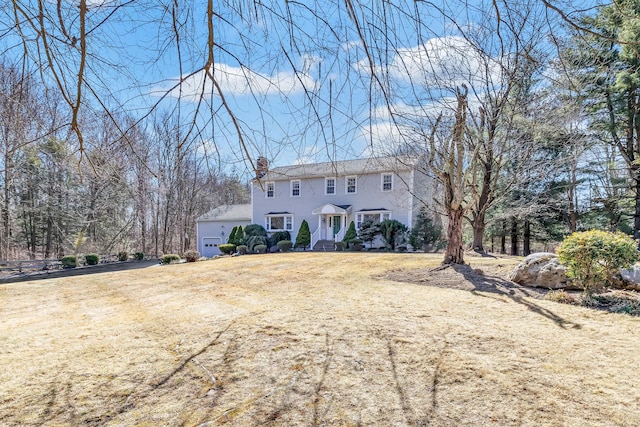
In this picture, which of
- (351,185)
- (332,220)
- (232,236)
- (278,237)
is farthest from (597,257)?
(232,236)

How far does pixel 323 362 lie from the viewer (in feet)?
11.1

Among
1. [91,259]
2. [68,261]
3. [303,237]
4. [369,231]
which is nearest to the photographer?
[68,261]

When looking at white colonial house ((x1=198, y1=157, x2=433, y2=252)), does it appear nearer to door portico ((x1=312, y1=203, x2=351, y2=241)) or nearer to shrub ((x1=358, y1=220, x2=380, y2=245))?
door portico ((x1=312, y1=203, x2=351, y2=241))

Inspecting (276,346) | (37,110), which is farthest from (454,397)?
(37,110)

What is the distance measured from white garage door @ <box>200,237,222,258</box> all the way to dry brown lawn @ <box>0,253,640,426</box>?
1805 centimetres

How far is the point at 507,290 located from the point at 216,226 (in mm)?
20942

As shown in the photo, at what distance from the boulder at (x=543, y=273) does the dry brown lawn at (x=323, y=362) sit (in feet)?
3.10

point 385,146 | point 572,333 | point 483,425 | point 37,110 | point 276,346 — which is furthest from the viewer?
point 572,333

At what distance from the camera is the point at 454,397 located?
271cm

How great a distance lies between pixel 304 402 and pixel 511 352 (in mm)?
2315

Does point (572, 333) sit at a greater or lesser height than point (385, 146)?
lesser

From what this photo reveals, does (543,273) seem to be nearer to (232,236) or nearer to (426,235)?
(426,235)

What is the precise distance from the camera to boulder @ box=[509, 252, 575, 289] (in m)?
6.61

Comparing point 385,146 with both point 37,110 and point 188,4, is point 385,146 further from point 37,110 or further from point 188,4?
point 37,110
